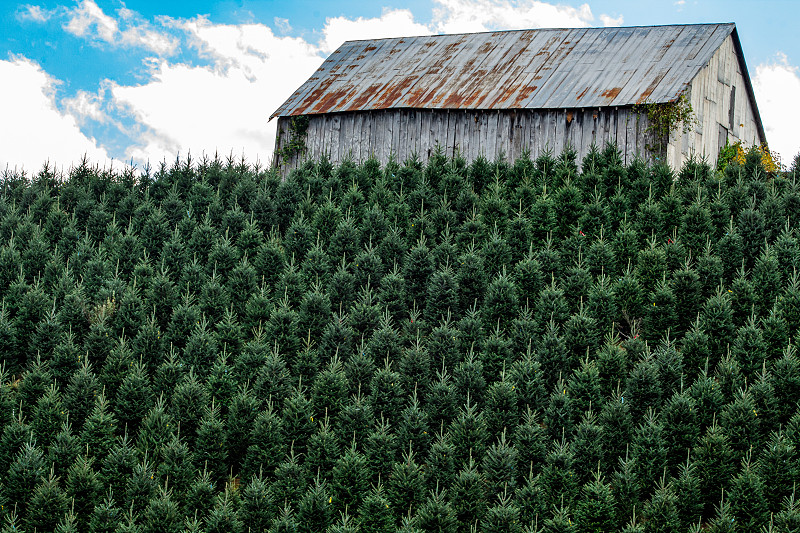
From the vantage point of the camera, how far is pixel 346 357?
13.0 meters

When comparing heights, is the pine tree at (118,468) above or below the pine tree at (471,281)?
below

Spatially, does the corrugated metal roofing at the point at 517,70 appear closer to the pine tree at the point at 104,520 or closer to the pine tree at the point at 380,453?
the pine tree at the point at 380,453

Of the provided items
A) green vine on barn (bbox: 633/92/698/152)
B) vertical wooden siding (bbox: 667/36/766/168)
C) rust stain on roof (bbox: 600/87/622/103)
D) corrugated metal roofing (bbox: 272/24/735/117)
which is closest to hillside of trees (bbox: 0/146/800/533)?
green vine on barn (bbox: 633/92/698/152)

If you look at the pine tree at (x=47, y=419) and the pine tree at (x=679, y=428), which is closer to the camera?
the pine tree at (x=679, y=428)

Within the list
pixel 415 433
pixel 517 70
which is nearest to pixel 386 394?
pixel 415 433

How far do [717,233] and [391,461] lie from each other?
28.7 ft

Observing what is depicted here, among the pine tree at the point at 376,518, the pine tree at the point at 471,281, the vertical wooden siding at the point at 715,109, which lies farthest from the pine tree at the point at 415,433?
the vertical wooden siding at the point at 715,109

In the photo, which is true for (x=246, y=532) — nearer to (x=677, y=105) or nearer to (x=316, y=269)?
(x=316, y=269)

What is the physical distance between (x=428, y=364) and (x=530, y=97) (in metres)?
12.0

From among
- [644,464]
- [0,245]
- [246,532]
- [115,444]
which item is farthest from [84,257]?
[644,464]

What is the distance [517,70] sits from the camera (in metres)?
23.3

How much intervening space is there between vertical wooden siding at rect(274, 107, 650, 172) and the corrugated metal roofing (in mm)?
334

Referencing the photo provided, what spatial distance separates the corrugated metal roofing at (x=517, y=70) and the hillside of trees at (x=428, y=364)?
4.19 m

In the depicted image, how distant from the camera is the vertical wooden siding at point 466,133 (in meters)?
20.5
